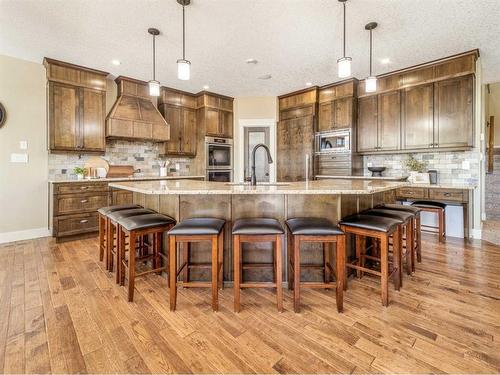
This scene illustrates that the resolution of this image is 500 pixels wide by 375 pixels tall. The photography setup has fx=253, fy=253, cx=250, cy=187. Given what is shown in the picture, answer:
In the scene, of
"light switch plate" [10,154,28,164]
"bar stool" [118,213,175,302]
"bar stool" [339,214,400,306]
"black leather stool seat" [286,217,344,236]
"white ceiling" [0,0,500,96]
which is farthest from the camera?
"light switch plate" [10,154,28,164]

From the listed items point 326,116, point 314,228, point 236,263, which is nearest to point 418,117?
point 326,116

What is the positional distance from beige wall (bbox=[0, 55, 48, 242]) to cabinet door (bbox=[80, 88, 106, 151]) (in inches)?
21.8

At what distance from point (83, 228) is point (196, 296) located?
9.20ft

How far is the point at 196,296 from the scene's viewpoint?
2158 mm

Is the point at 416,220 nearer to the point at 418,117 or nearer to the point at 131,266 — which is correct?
the point at 418,117

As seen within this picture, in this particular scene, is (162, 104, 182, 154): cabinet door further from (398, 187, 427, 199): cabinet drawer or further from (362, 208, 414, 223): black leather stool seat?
(398, 187, 427, 199): cabinet drawer

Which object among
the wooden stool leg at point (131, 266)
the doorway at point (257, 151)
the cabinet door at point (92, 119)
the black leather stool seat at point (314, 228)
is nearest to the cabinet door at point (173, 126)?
the cabinet door at point (92, 119)

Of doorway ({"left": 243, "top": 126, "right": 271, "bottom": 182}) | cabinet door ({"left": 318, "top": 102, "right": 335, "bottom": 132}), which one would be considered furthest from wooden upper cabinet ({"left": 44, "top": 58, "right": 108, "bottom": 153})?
cabinet door ({"left": 318, "top": 102, "right": 335, "bottom": 132})

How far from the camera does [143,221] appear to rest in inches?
85.2

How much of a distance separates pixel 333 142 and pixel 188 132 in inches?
126

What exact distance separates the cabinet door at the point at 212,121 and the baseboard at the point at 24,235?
11.4 ft

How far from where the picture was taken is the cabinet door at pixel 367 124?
189 inches

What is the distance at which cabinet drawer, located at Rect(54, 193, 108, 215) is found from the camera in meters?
3.73

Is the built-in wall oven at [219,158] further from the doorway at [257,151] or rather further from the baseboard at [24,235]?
the baseboard at [24,235]
